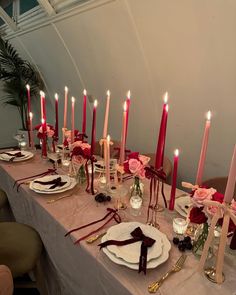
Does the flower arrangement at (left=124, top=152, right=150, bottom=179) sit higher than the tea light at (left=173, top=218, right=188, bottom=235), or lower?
higher

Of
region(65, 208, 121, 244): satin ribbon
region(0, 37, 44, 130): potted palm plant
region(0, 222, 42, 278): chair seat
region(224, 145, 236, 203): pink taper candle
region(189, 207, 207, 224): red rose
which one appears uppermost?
region(0, 37, 44, 130): potted palm plant

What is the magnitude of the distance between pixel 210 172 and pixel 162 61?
111cm

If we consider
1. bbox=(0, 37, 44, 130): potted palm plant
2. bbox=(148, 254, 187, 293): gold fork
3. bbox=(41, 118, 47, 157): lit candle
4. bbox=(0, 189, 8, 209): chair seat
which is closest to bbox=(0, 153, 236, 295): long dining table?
bbox=(148, 254, 187, 293): gold fork

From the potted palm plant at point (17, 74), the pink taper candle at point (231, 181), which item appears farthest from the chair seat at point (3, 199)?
the potted palm plant at point (17, 74)

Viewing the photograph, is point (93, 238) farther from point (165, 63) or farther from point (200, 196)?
point (165, 63)

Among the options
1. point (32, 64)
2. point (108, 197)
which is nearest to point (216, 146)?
point (108, 197)

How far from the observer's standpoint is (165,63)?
2252 millimetres

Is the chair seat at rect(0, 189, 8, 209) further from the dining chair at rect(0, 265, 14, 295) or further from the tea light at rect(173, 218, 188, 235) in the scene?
the tea light at rect(173, 218, 188, 235)

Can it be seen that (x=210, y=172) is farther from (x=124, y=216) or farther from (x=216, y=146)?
(x=124, y=216)

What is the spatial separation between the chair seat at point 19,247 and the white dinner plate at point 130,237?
0.59 meters

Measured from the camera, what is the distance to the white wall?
6.06ft

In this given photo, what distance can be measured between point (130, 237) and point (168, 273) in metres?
0.22

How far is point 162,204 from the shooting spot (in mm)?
1423

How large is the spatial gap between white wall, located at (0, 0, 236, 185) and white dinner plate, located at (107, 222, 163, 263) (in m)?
1.32
